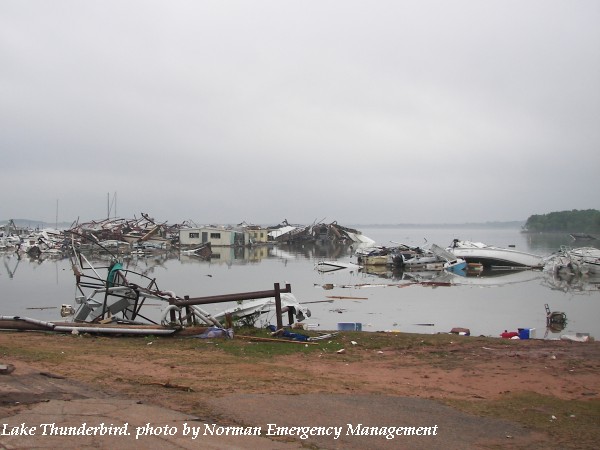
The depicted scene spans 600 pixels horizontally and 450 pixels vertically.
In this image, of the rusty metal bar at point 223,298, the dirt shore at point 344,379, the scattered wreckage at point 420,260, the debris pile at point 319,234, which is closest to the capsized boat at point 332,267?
the scattered wreckage at point 420,260

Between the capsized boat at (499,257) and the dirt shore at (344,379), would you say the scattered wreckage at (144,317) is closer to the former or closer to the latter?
the dirt shore at (344,379)

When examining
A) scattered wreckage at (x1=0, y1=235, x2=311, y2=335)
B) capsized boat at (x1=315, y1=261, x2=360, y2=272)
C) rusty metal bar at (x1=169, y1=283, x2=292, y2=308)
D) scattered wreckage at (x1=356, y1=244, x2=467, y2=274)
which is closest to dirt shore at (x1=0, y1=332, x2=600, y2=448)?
scattered wreckage at (x1=0, y1=235, x2=311, y2=335)

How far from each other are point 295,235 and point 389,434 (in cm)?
7598

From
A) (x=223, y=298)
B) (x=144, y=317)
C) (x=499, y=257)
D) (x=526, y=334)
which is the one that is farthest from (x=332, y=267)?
(x=223, y=298)

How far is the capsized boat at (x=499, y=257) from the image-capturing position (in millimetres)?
43969

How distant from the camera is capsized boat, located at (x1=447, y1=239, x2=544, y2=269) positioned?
43969 mm

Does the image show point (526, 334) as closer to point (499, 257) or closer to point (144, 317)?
point (144, 317)

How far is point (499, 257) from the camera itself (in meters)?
44.5

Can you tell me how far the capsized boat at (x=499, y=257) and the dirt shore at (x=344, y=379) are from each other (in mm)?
34386

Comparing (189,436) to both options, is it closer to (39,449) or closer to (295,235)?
(39,449)

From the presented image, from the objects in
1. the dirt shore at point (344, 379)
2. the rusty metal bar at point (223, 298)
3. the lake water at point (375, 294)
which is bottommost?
the lake water at point (375, 294)

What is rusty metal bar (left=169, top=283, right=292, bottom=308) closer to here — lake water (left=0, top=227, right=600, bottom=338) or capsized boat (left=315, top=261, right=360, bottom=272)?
lake water (left=0, top=227, right=600, bottom=338)

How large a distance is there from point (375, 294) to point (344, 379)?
18855 millimetres

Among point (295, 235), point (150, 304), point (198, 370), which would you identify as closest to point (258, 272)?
point (150, 304)
